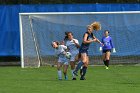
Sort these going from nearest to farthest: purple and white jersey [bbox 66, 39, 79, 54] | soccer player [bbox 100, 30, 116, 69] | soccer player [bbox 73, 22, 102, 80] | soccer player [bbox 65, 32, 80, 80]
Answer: soccer player [bbox 73, 22, 102, 80]
soccer player [bbox 65, 32, 80, 80]
purple and white jersey [bbox 66, 39, 79, 54]
soccer player [bbox 100, 30, 116, 69]

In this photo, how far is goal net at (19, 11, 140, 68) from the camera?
31.0 m

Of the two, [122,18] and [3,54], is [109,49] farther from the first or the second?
[3,54]

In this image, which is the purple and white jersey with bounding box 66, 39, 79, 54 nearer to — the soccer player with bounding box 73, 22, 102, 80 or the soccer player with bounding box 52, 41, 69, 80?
the soccer player with bounding box 52, 41, 69, 80

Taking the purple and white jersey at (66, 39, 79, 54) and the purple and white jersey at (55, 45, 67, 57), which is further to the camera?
the purple and white jersey at (66, 39, 79, 54)

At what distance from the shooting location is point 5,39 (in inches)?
1299

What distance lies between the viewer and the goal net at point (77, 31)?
31.0 metres

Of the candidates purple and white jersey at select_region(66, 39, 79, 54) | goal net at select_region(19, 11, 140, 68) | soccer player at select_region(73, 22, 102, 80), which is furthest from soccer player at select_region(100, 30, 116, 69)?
soccer player at select_region(73, 22, 102, 80)

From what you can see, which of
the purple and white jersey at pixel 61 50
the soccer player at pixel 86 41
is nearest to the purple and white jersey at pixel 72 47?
the purple and white jersey at pixel 61 50

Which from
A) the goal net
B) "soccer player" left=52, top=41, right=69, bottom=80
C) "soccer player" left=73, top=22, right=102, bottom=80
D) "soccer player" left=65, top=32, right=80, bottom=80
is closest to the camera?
"soccer player" left=73, top=22, right=102, bottom=80

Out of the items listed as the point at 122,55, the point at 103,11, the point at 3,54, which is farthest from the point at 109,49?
the point at 3,54

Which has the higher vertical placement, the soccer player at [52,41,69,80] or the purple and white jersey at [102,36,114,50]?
the purple and white jersey at [102,36,114,50]

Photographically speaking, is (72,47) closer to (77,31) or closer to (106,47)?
(106,47)

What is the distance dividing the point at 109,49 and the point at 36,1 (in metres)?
12.0

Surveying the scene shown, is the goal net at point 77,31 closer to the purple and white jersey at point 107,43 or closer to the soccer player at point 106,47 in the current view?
the soccer player at point 106,47
